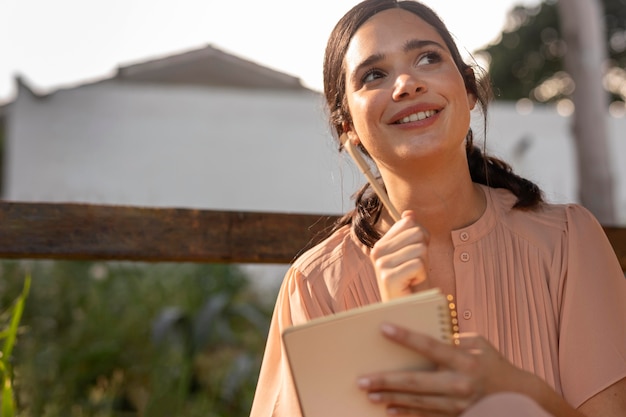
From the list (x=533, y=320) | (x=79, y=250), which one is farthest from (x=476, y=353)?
(x=79, y=250)

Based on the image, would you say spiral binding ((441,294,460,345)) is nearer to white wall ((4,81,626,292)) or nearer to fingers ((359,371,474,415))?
fingers ((359,371,474,415))

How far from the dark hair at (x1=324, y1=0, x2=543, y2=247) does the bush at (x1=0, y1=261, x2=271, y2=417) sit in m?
1.56

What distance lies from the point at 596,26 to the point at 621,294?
3371 millimetres

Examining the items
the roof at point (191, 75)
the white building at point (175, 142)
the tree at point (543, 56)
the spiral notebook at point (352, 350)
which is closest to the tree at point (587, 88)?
the spiral notebook at point (352, 350)

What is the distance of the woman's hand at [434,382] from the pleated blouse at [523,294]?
325 mm

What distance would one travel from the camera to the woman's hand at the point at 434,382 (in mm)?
1170

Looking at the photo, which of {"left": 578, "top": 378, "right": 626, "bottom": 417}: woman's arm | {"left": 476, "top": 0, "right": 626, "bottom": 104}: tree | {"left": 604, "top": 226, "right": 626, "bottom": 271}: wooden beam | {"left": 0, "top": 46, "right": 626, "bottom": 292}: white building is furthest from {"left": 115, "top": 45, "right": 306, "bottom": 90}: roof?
{"left": 476, "top": 0, "right": 626, "bottom": 104}: tree

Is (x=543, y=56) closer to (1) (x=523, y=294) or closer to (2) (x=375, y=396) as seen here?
(1) (x=523, y=294)

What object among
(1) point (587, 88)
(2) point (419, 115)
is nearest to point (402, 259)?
(2) point (419, 115)

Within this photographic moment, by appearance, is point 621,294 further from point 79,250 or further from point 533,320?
point 79,250

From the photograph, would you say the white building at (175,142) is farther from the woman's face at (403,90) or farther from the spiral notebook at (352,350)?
the spiral notebook at (352,350)

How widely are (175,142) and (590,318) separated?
8917 mm

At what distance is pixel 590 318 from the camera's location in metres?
1.52

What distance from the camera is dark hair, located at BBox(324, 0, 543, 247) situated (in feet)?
5.55
